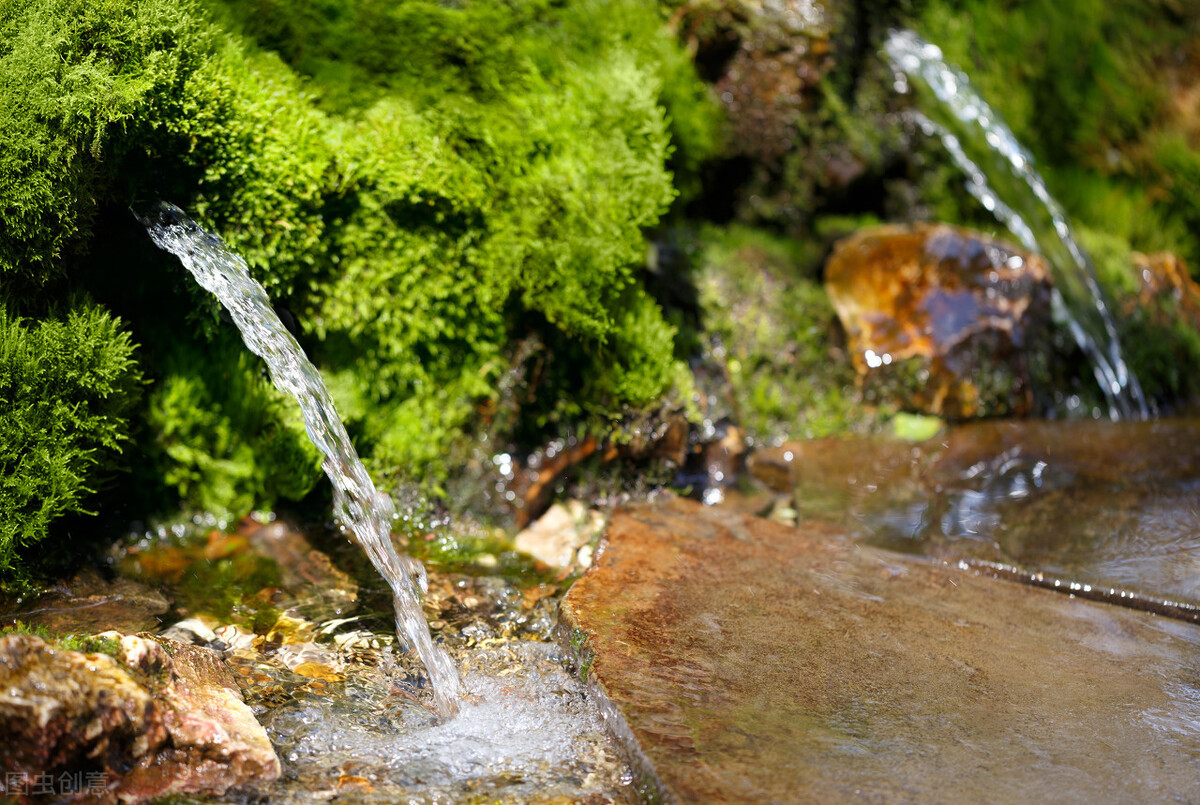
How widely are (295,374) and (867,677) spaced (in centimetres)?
254

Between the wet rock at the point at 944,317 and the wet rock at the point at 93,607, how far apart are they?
4207mm

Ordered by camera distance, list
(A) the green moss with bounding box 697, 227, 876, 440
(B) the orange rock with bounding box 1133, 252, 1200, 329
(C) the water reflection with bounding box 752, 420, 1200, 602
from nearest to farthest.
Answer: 1. (C) the water reflection with bounding box 752, 420, 1200, 602
2. (A) the green moss with bounding box 697, 227, 876, 440
3. (B) the orange rock with bounding box 1133, 252, 1200, 329

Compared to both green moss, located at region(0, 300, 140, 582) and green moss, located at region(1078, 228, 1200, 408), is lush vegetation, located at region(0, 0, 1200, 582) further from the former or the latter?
green moss, located at region(1078, 228, 1200, 408)

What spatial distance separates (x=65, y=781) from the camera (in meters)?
2.31

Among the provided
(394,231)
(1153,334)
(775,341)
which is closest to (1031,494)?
(775,341)

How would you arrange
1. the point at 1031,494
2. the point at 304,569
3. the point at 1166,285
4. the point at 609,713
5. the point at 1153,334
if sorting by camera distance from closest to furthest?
1. the point at 609,713
2. the point at 304,569
3. the point at 1031,494
4. the point at 1153,334
5. the point at 1166,285

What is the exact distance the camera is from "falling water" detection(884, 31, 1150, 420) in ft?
19.7

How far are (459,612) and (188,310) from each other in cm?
182

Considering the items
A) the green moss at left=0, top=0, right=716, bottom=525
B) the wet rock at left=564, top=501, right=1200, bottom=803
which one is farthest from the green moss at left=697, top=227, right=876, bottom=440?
the wet rock at left=564, top=501, right=1200, bottom=803

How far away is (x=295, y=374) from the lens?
3.66 m

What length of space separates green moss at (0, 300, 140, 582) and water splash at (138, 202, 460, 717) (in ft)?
1.36

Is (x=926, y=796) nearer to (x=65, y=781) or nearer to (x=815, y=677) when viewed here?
(x=815, y=677)

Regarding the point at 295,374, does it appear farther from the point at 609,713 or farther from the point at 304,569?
the point at 609,713

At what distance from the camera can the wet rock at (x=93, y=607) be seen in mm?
3223
